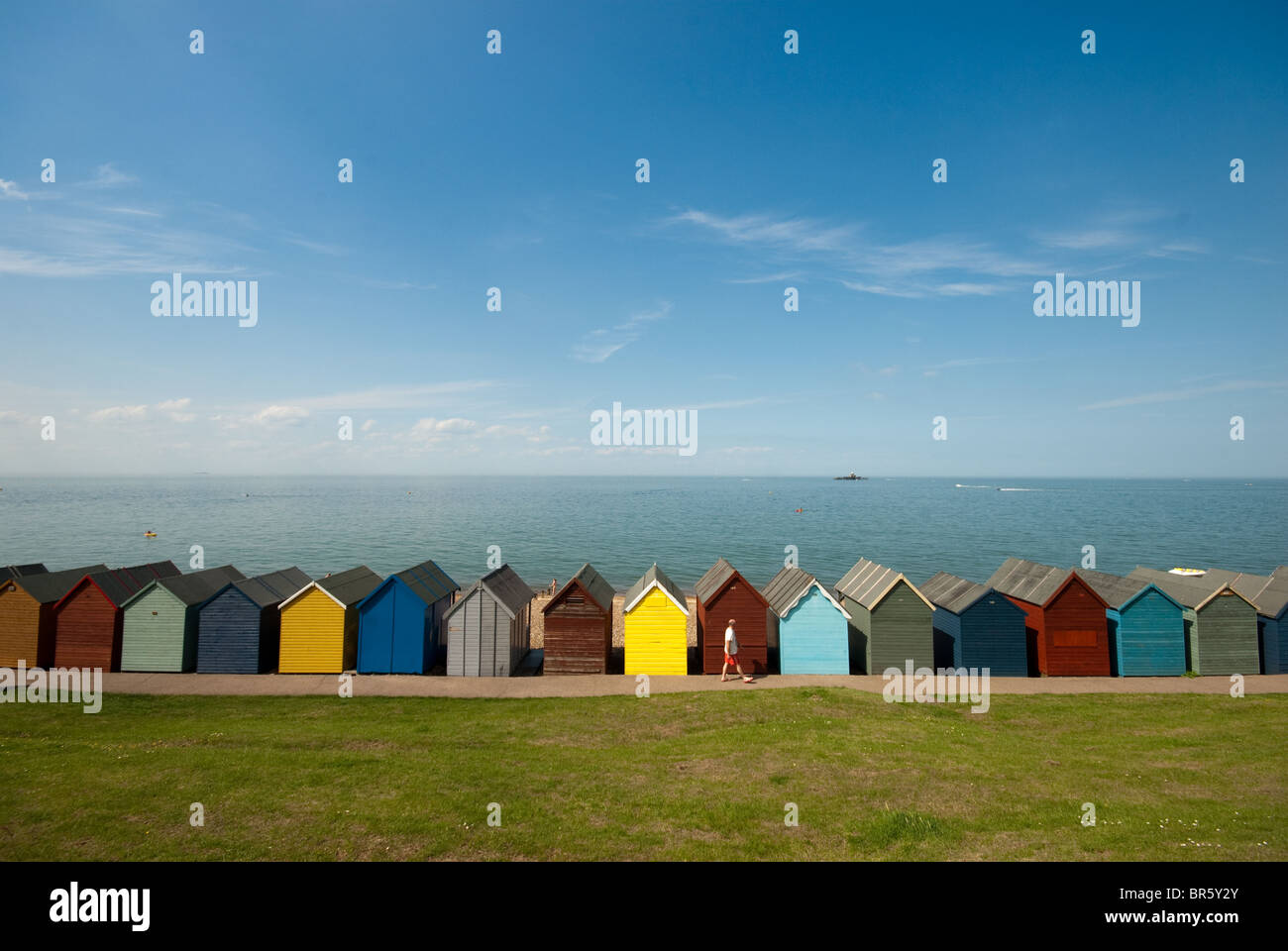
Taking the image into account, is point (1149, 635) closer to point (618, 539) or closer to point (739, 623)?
point (739, 623)

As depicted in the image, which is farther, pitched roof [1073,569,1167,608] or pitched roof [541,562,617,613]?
pitched roof [1073,569,1167,608]

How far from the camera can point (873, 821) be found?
11258mm

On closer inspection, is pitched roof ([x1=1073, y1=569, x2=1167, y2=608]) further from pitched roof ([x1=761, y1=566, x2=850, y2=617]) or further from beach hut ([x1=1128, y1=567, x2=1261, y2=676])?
pitched roof ([x1=761, y1=566, x2=850, y2=617])

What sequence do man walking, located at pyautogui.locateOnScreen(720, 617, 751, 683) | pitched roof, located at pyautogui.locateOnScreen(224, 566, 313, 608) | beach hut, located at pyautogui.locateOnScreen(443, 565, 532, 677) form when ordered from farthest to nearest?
pitched roof, located at pyautogui.locateOnScreen(224, 566, 313, 608) → beach hut, located at pyautogui.locateOnScreen(443, 565, 532, 677) → man walking, located at pyautogui.locateOnScreen(720, 617, 751, 683)

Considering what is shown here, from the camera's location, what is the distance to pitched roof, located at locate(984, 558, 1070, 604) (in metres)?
24.3

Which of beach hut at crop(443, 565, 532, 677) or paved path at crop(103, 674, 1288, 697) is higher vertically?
beach hut at crop(443, 565, 532, 677)

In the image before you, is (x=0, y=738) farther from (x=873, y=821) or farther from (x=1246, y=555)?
(x=1246, y=555)

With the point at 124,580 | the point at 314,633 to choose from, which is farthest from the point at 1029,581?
the point at 124,580

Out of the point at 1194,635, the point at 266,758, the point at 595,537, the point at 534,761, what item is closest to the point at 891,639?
the point at 1194,635

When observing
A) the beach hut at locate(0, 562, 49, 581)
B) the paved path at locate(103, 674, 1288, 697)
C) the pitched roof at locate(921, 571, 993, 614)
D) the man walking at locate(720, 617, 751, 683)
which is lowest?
the paved path at locate(103, 674, 1288, 697)

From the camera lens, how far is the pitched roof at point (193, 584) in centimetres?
2362

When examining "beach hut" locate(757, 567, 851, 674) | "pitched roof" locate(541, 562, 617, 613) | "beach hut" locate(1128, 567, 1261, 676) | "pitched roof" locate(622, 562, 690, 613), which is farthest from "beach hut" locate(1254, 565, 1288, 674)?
"pitched roof" locate(541, 562, 617, 613)

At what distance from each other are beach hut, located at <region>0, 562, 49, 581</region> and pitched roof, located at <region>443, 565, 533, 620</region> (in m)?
17.7

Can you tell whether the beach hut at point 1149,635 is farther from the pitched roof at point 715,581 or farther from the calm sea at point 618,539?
the calm sea at point 618,539
